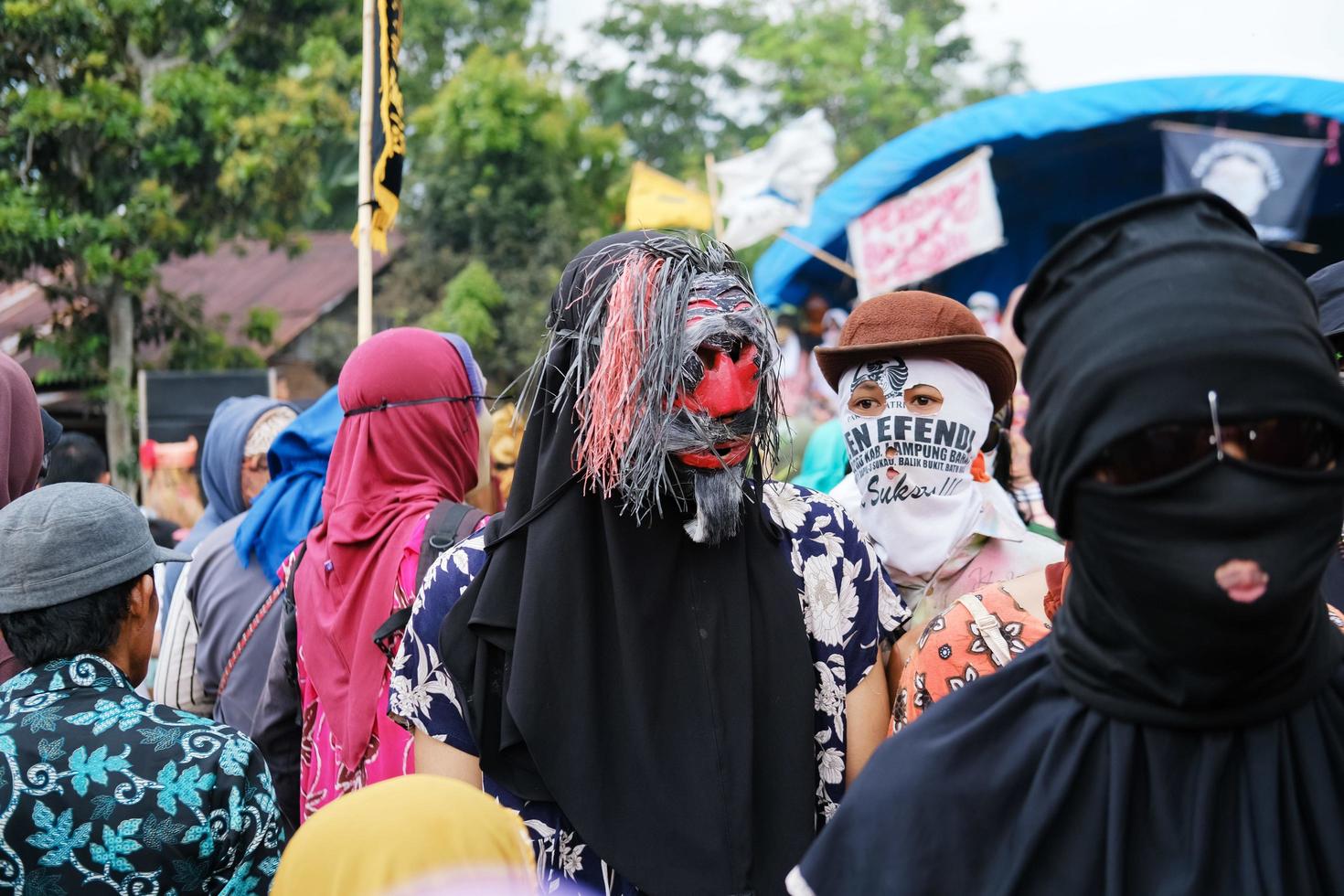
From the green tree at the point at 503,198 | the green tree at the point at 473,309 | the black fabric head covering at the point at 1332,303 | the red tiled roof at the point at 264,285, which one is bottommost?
the red tiled roof at the point at 264,285

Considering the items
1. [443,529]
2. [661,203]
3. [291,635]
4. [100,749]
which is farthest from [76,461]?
[661,203]

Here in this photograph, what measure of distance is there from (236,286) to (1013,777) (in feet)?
83.5

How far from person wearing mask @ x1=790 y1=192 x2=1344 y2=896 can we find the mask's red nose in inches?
31.8

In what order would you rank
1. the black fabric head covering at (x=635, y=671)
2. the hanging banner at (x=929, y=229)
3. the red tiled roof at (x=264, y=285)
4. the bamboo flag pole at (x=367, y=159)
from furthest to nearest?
1. the red tiled roof at (x=264, y=285)
2. the hanging banner at (x=929, y=229)
3. the bamboo flag pole at (x=367, y=159)
4. the black fabric head covering at (x=635, y=671)

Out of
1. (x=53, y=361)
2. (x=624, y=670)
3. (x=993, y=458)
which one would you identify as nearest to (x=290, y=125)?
(x=53, y=361)

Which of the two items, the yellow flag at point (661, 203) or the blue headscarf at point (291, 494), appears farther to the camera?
the yellow flag at point (661, 203)

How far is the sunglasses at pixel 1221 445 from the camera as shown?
4.38 feet

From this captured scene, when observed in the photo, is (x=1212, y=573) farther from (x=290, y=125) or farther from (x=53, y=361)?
(x=53, y=361)

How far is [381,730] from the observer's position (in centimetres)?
292

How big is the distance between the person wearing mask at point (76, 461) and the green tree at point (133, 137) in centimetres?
774

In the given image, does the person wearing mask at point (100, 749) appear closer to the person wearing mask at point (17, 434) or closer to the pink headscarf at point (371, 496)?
the pink headscarf at point (371, 496)

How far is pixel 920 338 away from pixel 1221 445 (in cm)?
149

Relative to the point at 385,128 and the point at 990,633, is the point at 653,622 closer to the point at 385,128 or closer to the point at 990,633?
the point at 990,633

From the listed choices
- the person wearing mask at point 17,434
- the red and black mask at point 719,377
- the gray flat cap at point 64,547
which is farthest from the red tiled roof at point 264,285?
the red and black mask at point 719,377
